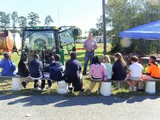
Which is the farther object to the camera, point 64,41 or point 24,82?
point 64,41

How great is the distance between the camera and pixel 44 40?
12023mm

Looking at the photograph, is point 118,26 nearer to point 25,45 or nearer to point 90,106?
point 25,45

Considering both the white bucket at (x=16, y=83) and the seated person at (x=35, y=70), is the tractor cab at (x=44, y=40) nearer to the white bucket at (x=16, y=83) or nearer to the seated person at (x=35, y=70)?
the seated person at (x=35, y=70)

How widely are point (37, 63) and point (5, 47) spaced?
2215 cm

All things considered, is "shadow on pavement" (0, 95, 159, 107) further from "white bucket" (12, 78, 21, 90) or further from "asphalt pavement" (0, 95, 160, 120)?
"white bucket" (12, 78, 21, 90)

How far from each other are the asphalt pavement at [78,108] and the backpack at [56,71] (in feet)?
2.47

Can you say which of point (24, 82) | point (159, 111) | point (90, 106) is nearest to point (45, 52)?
point (24, 82)

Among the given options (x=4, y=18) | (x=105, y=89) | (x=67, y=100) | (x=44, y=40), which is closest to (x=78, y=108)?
(x=67, y=100)

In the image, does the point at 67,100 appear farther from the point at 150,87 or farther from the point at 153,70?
the point at 153,70

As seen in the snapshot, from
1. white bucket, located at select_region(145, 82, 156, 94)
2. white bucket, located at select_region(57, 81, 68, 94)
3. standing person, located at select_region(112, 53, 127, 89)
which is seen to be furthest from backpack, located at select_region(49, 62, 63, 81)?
white bucket, located at select_region(145, 82, 156, 94)

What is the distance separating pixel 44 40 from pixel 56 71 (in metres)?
3.38

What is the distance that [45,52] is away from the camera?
39.4ft

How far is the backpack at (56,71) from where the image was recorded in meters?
8.91

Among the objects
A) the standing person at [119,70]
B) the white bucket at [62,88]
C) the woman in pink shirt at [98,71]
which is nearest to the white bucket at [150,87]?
the standing person at [119,70]
